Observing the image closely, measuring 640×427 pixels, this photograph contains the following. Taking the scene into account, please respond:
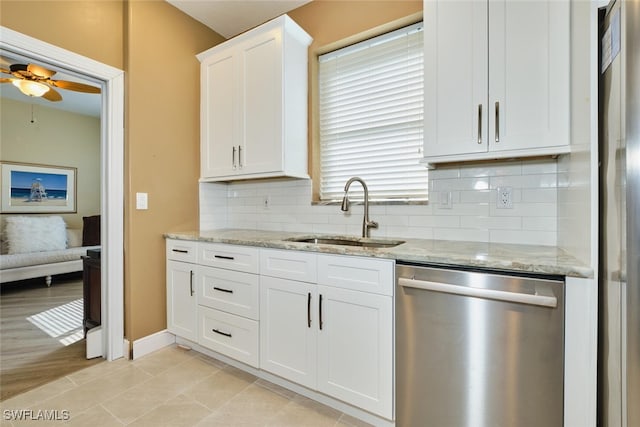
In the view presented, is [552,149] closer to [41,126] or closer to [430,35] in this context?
[430,35]

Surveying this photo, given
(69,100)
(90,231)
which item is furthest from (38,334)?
(69,100)

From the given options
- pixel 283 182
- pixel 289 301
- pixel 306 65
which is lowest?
pixel 289 301

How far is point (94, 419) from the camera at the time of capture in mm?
1568

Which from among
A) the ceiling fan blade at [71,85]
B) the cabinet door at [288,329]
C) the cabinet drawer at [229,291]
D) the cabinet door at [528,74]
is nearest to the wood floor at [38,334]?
the cabinet drawer at [229,291]

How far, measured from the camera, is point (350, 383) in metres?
1.53

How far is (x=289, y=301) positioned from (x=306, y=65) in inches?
73.9

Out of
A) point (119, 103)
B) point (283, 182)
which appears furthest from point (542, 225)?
point (119, 103)

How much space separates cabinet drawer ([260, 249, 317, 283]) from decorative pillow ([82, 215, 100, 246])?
12.3 feet

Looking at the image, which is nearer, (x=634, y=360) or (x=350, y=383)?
(x=634, y=360)

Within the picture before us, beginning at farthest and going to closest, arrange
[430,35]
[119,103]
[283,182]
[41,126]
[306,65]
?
[41,126]
[283,182]
[306,65]
[119,103]
[430,35]

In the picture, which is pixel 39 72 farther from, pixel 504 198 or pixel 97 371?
pixel 504 198

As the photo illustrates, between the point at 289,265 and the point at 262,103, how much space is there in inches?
51.0

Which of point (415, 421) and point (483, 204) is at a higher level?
point (483, 204)

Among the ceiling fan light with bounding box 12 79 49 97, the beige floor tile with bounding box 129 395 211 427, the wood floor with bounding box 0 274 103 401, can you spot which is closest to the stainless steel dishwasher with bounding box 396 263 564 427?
the beige floor tile with bounding box 129 395 211 427
